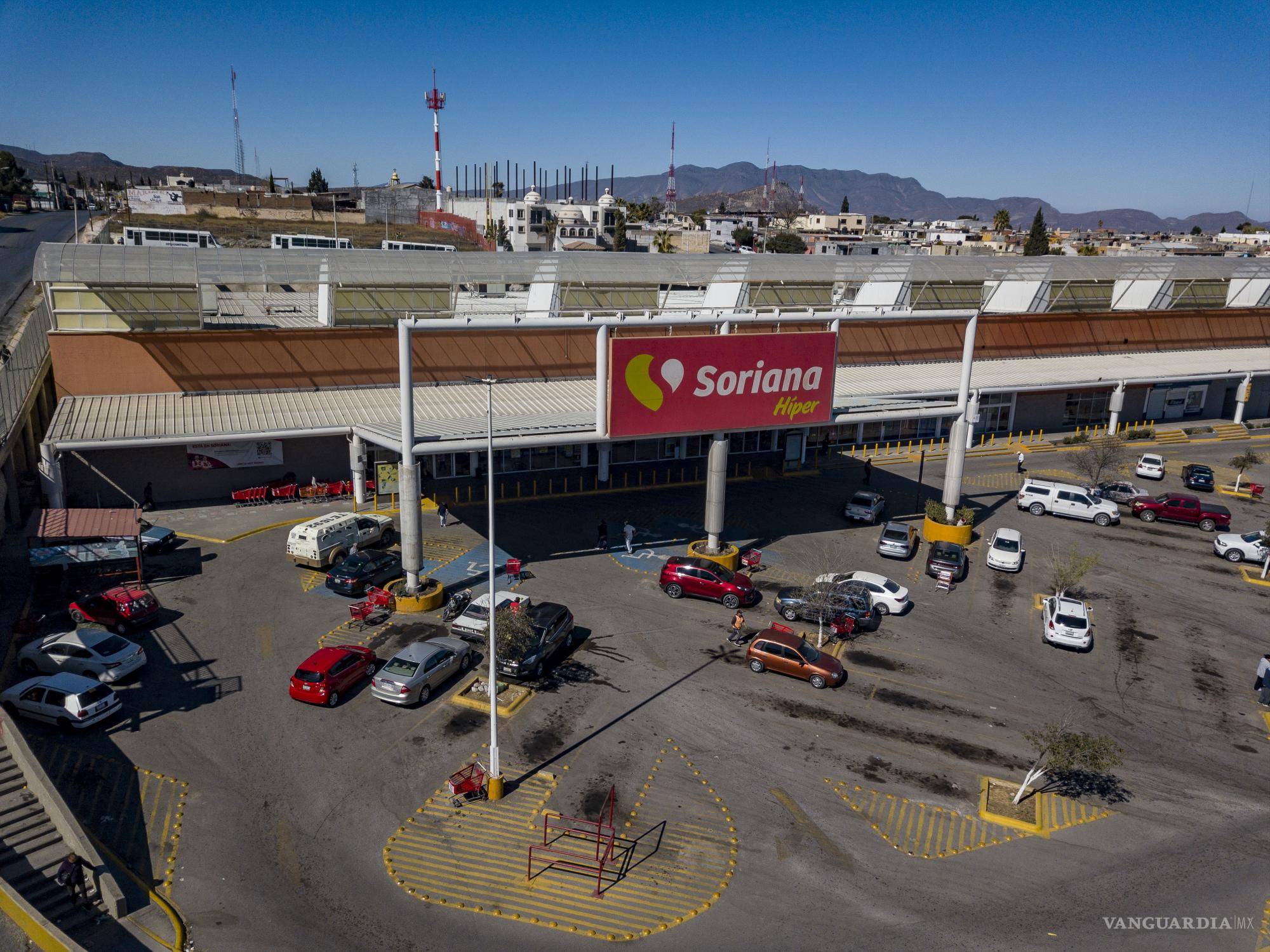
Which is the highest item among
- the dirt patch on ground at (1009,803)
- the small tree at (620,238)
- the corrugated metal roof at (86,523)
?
the small tree at (620,238)

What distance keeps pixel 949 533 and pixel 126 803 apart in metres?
32.5

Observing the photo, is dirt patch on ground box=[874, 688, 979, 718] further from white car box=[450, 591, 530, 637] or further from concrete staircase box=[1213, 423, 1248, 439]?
concrete staircase box=[1213, 423, 1248, 439]

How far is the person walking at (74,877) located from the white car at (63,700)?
6360 millimetres

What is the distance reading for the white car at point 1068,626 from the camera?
28469 millimetres

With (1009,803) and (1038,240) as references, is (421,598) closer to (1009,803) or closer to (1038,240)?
(1009,803)

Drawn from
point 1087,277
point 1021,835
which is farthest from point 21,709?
point 1087,277

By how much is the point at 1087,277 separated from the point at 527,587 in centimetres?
4981

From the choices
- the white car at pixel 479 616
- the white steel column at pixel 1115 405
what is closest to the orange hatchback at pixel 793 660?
the white car at pixel 479 616

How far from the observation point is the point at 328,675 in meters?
23.4

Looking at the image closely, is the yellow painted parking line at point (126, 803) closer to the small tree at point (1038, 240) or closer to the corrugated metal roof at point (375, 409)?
the corrugated metal roof at point (375, 409)

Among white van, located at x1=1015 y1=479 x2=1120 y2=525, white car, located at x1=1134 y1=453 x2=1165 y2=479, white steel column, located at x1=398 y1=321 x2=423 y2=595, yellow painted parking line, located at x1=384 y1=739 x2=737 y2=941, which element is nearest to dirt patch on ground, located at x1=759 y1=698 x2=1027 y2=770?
yellow painted parking line, located at x1=384 y1=739 x2=737 y2=941

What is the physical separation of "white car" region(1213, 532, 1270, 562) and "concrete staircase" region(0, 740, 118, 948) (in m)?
42.2

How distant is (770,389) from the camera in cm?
3300

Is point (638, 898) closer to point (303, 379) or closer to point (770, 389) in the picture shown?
point (770, 389)
